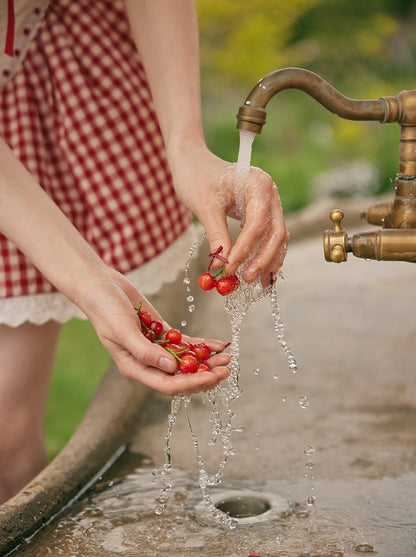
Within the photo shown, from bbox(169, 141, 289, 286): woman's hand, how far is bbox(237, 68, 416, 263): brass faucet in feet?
0.31

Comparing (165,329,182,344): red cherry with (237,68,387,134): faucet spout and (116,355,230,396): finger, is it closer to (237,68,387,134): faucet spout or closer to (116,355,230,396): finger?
(116,355,230,396): finger

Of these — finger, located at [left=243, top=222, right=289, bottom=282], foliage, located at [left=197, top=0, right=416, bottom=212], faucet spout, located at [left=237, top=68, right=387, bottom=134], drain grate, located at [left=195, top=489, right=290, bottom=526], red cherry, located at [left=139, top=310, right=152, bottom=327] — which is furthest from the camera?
foliage, located at [left=197, top=0, right=416, bottom=212]

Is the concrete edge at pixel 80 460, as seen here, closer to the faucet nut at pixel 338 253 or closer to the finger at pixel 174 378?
the finger at pixel 174 378

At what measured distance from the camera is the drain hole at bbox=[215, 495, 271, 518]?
4.97 feet

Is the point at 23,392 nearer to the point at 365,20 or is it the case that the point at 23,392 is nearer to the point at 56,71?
the point at 56,71

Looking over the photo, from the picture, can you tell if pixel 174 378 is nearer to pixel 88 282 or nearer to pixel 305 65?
pixel 88 282

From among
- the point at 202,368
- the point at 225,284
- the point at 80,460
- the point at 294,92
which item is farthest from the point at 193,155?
the point at 294,92

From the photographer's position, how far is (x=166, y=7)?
1.59m

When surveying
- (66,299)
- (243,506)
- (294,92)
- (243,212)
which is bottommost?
(243,506)

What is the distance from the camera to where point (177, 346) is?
1.33 metres

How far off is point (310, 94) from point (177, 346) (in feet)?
1.50

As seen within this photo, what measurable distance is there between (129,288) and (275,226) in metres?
0.29

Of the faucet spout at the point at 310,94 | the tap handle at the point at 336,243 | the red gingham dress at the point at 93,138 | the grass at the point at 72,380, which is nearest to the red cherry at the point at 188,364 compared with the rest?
the tap handle at the point at 336,243

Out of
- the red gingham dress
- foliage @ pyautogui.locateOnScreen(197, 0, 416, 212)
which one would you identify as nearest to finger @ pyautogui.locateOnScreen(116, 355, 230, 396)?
the red gingham dress
